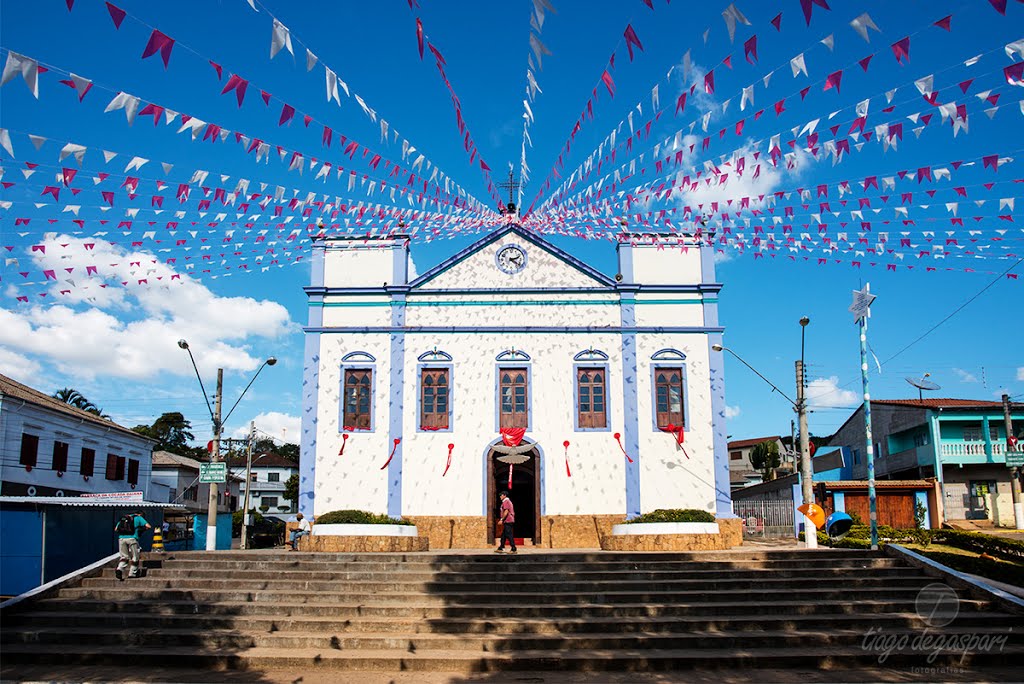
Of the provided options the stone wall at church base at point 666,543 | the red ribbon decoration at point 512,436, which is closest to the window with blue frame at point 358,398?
the red ribbon decoration at point 512,436

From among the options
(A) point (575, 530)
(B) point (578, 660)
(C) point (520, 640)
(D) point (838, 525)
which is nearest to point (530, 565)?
(C) point (520, 640)

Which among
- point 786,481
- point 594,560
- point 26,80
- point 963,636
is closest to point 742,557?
point 594,560

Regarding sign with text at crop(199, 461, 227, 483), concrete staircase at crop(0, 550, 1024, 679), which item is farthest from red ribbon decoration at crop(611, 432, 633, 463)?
sign with text at crop(199, 461, 227, 483)

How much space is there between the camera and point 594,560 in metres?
15.0

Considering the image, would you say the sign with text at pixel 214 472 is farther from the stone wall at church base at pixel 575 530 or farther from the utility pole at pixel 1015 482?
the utility pole at pixel 1015 482

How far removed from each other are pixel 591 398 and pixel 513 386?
6.88 ft

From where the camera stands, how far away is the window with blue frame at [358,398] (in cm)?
2167

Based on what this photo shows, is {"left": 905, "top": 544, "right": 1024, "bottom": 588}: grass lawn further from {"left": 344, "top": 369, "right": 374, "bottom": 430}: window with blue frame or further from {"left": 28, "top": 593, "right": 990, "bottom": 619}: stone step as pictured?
{"left": 344, "top": 369, "right": 374, "bottom": 430}: window with blue frame

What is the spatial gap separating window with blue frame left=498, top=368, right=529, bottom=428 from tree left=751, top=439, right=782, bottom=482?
1096 inches

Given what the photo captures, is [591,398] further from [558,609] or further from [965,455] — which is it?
[965,455]

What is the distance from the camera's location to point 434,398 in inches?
859

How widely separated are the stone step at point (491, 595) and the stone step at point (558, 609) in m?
0.35

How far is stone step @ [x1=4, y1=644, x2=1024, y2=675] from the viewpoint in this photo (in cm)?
1035

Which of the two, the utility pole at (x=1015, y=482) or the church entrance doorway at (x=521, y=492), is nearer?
the church entrance doorway at (x=521, y=492)
